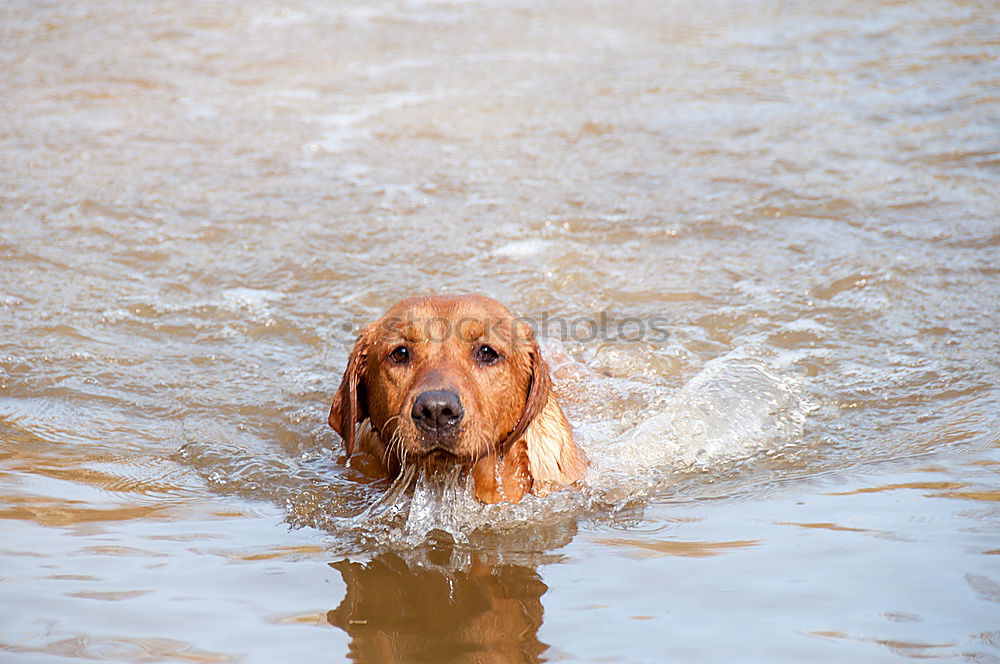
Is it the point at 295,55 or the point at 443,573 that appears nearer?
the point at 443,573

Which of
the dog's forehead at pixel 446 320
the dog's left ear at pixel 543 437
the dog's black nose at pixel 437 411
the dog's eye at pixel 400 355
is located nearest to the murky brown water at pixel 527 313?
the dog's left ear at pixel 543 437

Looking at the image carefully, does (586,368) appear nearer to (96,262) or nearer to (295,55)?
(96,262)

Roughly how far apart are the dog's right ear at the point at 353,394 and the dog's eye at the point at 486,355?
0.57m

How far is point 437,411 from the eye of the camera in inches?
172

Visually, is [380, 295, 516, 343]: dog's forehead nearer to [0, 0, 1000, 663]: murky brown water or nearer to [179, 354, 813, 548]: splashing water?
[179, 354, 813, 548]: splashing water

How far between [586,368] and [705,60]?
714 centimetres

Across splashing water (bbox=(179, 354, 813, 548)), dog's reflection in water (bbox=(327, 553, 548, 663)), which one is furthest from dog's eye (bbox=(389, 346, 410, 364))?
dog's reflection in water (bbox=(327, 553, 548, 663))

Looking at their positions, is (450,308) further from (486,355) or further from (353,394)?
(353,394)

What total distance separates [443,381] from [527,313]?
9.31ft

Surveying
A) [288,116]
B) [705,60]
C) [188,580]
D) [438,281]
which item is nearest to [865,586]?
[188,580]

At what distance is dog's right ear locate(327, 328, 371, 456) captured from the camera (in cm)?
503

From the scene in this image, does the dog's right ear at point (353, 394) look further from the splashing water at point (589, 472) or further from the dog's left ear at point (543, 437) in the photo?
the dog's left ear at point (543, 437)

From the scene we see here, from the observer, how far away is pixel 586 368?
21.3 ft

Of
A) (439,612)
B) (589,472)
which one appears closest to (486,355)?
(589,472)
